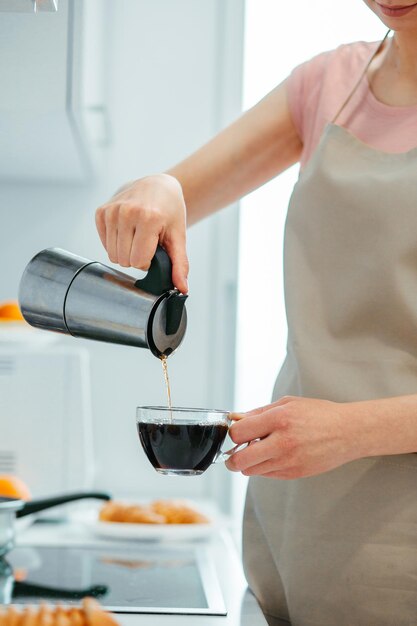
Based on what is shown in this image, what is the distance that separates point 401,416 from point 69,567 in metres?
0.64

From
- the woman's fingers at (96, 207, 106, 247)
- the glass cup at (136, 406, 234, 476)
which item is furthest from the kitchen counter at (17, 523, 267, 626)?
the woman's fingers at (96, 207, 106, 247)

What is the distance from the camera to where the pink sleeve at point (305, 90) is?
3.84 ft

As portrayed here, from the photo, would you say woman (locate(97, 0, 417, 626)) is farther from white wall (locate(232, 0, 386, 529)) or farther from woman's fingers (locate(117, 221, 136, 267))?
white wall (locate(232, 0, 386, 529))

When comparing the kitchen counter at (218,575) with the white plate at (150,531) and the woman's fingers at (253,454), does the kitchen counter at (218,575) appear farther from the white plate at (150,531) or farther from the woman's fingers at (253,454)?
the woman's fingers at (253,454)

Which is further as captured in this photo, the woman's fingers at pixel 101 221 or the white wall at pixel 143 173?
the white wall at pixel 143 173

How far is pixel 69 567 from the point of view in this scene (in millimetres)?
1307

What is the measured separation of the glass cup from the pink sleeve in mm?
483

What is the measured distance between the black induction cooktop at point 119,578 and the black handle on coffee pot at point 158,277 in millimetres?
367

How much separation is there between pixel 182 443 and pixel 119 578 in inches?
17.2

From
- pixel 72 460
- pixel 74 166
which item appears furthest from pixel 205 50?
pixel 72 460

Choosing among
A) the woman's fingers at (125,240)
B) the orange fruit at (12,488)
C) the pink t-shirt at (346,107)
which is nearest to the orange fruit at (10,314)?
the orange fruit at (12,488)

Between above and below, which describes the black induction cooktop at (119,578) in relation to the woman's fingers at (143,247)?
below

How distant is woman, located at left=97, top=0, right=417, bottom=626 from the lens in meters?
0.88

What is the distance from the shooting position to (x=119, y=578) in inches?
47.8
